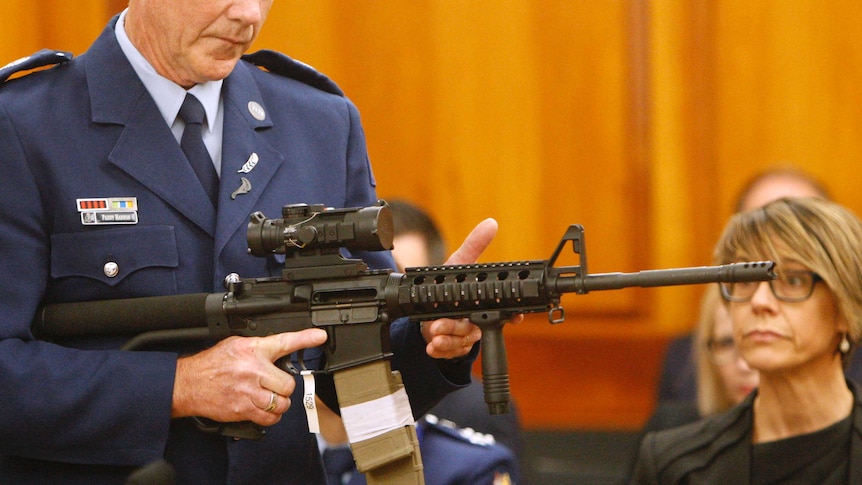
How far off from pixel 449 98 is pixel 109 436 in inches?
96.9

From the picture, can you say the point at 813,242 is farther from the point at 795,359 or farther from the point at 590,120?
the point at 590,120

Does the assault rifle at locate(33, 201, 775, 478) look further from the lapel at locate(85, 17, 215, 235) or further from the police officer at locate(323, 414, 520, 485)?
the police officer at locate(323, 414, 520, 485)

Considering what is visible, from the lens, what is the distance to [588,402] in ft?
13.0

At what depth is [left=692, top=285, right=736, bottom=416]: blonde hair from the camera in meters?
3.03

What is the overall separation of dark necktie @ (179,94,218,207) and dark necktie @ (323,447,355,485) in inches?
45.7

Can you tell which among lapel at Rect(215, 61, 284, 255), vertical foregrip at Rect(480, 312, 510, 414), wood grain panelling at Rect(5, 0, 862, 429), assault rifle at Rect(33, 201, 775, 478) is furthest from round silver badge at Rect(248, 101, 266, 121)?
wood grain panelling at Rect(5, 0, 862, 429)

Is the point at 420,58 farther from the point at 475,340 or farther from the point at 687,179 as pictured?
the point at 475,340

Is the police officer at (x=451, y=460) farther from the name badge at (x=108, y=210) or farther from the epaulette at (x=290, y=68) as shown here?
the name badge at (x=108, y=210)

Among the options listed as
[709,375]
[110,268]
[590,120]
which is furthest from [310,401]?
[590,120]

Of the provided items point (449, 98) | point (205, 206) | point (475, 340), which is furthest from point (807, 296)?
point (449, 98)

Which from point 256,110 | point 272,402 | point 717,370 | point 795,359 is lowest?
point 717,370

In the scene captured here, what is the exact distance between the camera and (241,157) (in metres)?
1.84

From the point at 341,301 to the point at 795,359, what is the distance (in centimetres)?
111

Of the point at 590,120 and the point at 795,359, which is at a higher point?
the point at 590,120
